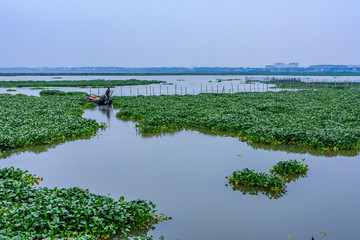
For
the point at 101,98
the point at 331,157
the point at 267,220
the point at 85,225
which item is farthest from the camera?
the point at 101,98

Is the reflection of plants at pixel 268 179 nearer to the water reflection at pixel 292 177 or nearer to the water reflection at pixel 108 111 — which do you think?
the water reflection at pixel 292 177

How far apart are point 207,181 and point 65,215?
4.63 metres

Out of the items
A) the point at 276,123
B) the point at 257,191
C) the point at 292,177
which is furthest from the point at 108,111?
the point at 257,191

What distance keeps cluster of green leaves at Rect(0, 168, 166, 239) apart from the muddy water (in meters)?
0.61

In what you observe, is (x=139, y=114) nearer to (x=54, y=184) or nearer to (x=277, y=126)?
(x=277, y=126)

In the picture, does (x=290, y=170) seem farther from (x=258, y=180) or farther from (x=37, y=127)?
(x=37, y=127)

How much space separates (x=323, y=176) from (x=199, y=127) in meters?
8.78

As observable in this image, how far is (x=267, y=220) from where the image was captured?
7570 millimetres

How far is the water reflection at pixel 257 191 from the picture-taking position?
898 centimetres

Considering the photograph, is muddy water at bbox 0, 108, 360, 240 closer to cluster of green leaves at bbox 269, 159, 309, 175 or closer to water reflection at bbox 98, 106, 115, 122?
cluster of green leaves at bbox 269, 159, 309, 175

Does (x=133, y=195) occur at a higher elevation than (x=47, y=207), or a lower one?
lower

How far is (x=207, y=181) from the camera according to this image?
10031 mm

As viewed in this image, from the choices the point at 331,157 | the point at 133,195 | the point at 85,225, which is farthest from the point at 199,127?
the point at 85,225

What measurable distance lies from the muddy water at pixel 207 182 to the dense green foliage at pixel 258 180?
0.27m
